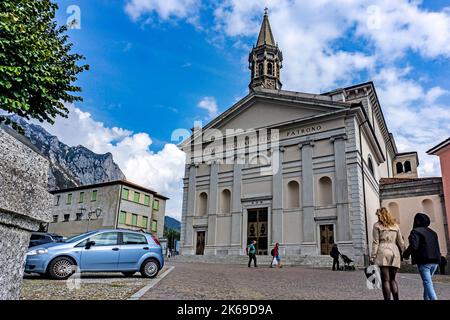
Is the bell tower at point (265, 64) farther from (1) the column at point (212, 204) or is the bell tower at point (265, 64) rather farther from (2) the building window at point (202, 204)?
(2) the building window at point (202, 204)

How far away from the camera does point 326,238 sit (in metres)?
24.3

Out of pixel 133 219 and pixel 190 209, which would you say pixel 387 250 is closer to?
pixel 190 209

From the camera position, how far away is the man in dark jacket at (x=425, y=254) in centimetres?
570

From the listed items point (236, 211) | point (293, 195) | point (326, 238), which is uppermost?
point (293, 195)

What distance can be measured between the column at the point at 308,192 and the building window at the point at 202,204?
10267mm

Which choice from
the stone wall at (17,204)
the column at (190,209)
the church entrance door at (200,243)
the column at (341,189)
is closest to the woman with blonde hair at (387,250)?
the stone wall at (17,204)

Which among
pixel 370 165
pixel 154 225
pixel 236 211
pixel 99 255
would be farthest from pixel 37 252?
pixel 154 225

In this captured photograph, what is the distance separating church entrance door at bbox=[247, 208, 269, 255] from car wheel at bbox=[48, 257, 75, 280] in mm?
19393

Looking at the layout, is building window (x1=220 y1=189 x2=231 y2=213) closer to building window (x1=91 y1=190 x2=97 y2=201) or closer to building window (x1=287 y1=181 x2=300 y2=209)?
building window (x1=287 y1=181 x2=300 y2=209)

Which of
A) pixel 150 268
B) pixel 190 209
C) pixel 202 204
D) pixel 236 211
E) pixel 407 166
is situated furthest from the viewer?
pixel 407 166

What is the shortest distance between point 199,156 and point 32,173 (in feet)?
104

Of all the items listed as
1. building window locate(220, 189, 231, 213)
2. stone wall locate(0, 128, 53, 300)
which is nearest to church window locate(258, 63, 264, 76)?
building window locate(220, 189, 231, 213)

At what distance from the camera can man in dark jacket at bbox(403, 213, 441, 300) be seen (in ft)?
18.7

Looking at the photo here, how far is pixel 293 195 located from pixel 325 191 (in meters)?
2.67
